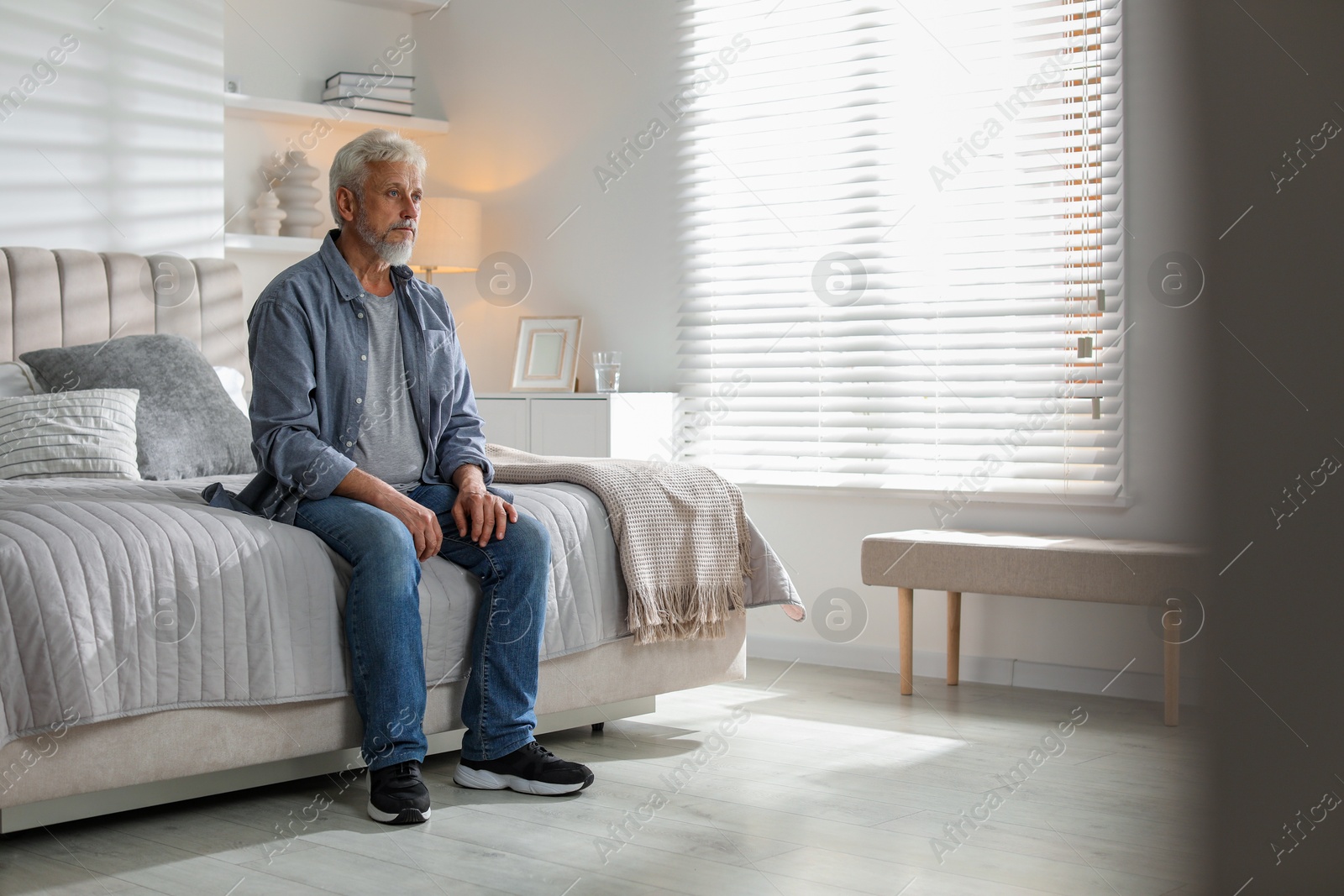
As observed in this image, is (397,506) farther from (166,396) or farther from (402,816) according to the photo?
(166,396)

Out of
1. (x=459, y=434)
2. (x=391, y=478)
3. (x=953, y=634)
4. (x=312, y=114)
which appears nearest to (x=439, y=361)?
(x=459, y=434)

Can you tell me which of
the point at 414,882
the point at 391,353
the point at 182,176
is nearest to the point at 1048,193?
the point at 391,353

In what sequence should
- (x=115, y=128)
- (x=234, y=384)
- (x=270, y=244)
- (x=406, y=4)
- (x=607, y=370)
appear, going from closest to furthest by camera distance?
(x=234, y=384)
(x=115, y=128)
(x=607, y=370)
(x=270, y=244)
(x=406, y=4)

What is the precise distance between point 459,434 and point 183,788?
869mm

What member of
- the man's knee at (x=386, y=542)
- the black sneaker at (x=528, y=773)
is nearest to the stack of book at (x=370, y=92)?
the man's knee at (x=386, y=542)

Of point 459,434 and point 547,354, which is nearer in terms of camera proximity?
point 459,434

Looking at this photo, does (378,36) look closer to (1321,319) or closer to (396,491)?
(396,491)

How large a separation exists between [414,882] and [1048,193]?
8.45 ft

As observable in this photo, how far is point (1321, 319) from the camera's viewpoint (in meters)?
0.27

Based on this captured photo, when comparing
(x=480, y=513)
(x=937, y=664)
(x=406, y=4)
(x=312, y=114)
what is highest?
(x=406, y=4)

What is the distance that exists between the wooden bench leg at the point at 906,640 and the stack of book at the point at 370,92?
2.90 metres

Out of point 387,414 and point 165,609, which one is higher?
point 387,414

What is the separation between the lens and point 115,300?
152 inches

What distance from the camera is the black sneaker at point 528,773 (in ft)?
7.79
